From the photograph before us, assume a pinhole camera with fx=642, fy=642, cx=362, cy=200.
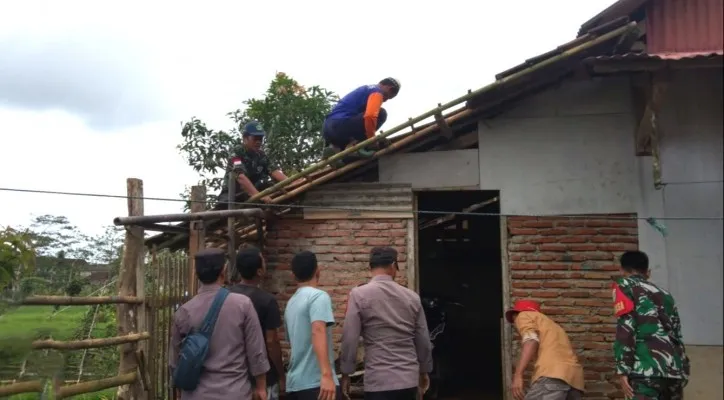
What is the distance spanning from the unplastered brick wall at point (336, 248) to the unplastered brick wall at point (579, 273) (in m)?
1.12

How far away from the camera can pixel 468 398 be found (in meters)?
7.71

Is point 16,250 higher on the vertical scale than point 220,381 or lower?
higher

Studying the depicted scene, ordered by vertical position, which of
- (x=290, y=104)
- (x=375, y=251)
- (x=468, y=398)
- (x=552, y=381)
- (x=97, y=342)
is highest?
(x=290, y=104)

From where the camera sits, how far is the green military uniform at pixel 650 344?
14.0 feet

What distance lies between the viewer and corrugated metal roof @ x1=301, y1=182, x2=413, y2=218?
244 inches

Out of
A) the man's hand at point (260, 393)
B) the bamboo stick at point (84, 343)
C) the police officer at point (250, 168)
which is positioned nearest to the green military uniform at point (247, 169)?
the police officer at point (250, 168)

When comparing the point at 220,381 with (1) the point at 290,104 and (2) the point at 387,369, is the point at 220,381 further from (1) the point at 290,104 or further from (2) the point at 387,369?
(1) the point at 290,104

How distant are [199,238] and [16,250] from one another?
138cm

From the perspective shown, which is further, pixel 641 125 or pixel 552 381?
pixel 641 125

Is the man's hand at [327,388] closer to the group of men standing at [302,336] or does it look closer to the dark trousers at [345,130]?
the group of men standing at [302,336]

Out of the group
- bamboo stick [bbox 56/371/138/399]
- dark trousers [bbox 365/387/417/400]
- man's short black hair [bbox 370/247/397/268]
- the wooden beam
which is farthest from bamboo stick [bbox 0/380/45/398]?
the wooden beam

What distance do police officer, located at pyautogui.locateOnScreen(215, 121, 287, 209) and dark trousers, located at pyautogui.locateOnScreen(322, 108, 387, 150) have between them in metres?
0.64

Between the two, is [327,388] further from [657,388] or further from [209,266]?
[657,388]

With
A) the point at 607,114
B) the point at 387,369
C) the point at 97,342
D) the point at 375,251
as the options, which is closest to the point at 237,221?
the point at 97,342
